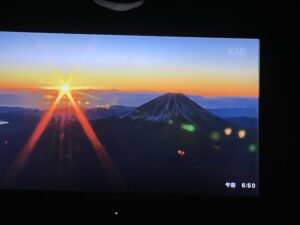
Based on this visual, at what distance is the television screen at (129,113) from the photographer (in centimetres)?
157

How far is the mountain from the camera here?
1575 mm

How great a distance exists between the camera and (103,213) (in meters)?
1.59

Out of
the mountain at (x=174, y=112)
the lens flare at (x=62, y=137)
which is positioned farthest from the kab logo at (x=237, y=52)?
the lens flare at (x=62, y=137)

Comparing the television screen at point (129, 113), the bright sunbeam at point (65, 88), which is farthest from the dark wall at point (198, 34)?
the bright sunbeam at point (65, 88)

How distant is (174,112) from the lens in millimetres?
1577

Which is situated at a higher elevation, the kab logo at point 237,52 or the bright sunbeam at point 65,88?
the kab logo at point 237,52

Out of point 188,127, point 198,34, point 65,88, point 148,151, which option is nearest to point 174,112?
point 188,127

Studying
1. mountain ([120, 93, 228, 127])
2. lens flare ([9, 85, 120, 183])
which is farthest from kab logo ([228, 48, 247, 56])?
lens flare ([9, 85, 120, 183])

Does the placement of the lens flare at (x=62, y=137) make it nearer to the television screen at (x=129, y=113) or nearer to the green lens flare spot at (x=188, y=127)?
the television screen at (x=129, y=113)

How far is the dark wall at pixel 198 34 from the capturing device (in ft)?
5.23

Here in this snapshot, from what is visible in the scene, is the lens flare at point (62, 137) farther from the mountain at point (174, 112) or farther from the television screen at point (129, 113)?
the mountain at point (174, 112)

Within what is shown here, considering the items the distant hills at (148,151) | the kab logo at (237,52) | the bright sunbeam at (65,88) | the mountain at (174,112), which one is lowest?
the distant hills at (148,151)

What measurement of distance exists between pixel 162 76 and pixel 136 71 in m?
0.10

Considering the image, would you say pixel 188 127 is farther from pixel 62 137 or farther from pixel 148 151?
pixel 62 137
